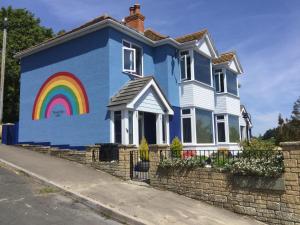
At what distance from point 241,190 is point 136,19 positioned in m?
13.9

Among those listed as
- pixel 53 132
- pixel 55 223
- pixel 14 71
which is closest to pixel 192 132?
pixel 53 132

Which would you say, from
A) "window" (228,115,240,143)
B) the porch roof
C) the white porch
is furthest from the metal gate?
"window" (228,115,240,143)

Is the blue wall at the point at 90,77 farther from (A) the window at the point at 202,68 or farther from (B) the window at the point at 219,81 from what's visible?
(B) the window at the point at 219,81

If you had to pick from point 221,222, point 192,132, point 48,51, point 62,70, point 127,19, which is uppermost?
point 127,19

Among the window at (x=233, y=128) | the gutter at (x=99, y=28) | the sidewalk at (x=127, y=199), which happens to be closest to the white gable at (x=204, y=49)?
the gutter at (x=99, y=28)

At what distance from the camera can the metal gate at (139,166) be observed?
12.7 meters

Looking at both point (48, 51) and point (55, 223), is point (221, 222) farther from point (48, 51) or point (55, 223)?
point (48, 51)

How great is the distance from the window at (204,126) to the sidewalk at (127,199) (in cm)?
865

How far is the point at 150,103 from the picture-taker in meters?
17.4

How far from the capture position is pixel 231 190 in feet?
33.3

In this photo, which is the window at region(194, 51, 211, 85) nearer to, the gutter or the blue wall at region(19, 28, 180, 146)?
the blue wall at region(19, 28, 180, 146)

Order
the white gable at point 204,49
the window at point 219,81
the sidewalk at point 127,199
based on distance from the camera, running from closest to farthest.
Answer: the sidewalk at point 127,199 < the white gable at point 204,49 < the window at point 219,81

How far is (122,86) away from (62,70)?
378 centimetres

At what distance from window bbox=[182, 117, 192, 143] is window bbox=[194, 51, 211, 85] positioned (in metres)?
2.62
